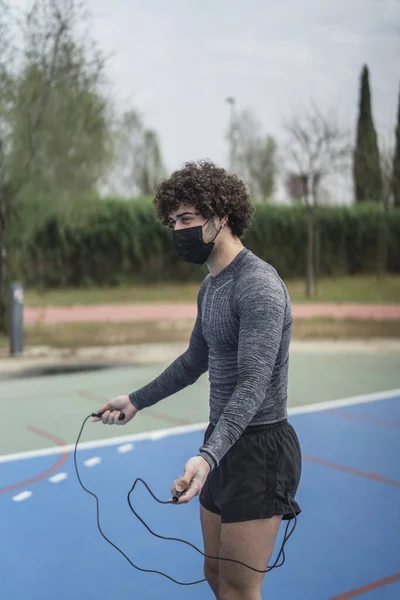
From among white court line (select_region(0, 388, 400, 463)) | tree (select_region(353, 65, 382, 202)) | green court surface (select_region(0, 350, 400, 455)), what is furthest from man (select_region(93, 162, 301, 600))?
tree (select_region(353, 65, 382, 202))

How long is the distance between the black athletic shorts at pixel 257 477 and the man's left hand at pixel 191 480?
1.31ft

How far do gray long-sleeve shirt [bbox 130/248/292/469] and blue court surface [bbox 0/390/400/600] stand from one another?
164cm

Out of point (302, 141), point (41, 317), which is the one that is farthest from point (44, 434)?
point (302, 141)

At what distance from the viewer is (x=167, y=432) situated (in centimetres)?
681

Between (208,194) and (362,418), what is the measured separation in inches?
211

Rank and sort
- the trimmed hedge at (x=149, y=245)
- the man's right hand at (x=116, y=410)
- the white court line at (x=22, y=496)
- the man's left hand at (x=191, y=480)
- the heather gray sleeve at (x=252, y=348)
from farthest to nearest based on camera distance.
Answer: the trimmed hedge at (x=149, y=245), the white court line at (x=22, y=496), the man's right hand at (x=116, y=410), the heather gray sleeve at (x=252, y=348), the man's left hand at (x=191, y=480)

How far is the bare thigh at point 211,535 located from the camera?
2.59 metres

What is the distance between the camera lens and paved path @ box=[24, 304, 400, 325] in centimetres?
1755

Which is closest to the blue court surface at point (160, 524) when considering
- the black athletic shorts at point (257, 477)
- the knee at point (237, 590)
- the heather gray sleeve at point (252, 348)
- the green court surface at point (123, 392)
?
the green court surface at point (123, 392)

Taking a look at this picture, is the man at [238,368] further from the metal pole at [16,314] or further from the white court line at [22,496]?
the metal pole at [16,314]

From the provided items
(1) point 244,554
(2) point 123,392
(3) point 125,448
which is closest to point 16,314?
(2) point 123,392

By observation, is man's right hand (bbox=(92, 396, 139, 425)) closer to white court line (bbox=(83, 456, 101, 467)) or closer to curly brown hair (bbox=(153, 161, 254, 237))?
curly brown hair (bbox=(153, 161, 254, 237))

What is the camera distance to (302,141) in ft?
72.8

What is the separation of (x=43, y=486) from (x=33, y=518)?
0.60 meters
